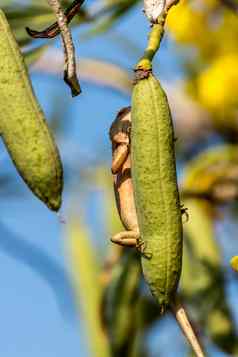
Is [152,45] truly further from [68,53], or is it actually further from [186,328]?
[186,328]

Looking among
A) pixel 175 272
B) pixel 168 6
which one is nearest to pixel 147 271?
pixel 175 272

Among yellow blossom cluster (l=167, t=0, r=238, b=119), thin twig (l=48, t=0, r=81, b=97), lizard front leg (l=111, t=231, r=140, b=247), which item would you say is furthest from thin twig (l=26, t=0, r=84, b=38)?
yellow blossom cluster (l=167, t=0, r=238, b=119)

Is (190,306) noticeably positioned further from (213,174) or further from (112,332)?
(213,174)

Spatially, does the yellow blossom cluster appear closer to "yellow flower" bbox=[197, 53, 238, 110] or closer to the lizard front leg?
"yellow flower" bbox=[197, 53, 238, 110]

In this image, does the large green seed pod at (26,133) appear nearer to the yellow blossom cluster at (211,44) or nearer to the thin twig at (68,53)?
the thin twig at (68,53)

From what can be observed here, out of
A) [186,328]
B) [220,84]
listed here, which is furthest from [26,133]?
[220,84]
